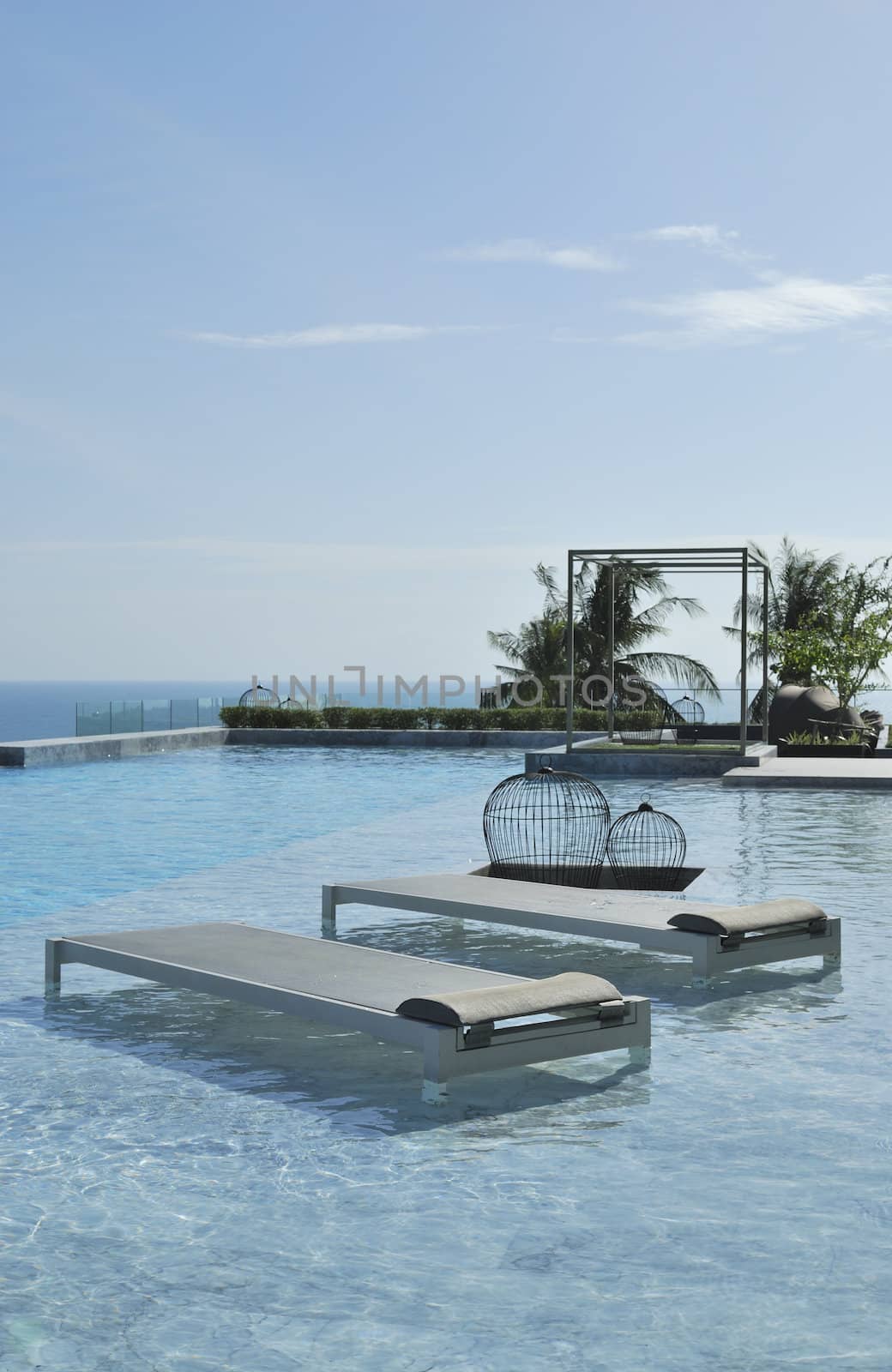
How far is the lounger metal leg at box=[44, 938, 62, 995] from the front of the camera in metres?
6.59

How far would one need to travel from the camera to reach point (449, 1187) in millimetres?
4133

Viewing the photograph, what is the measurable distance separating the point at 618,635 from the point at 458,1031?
2752 cm

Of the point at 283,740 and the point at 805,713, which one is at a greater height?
the point at 805,713

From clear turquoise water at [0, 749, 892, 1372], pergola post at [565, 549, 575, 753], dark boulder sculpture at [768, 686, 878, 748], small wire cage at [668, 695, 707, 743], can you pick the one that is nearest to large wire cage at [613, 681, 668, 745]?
small wire cage at [668, 695, 707, 743]

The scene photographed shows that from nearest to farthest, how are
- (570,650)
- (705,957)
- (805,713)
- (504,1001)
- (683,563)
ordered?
1. (504,1001)
2. (705,957)
3. (683,563)
4. (570,650)
5. (805,713)

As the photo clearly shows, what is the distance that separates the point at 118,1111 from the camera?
4.82m

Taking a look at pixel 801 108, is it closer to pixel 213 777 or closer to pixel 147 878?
pixel 213 777

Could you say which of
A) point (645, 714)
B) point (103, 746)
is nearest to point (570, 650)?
point (645, 714)

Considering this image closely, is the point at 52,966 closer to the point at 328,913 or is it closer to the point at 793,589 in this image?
the point at 328,913

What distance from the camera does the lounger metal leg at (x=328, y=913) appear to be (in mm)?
8188

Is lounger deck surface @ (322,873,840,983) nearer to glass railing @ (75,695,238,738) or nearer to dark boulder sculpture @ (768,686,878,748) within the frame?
dark boulder sculpture @ (768,686,878,748)

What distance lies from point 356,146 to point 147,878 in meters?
15.6

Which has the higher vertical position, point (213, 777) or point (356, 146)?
point (356, 146)

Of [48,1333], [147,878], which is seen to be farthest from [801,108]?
[48,1333]
